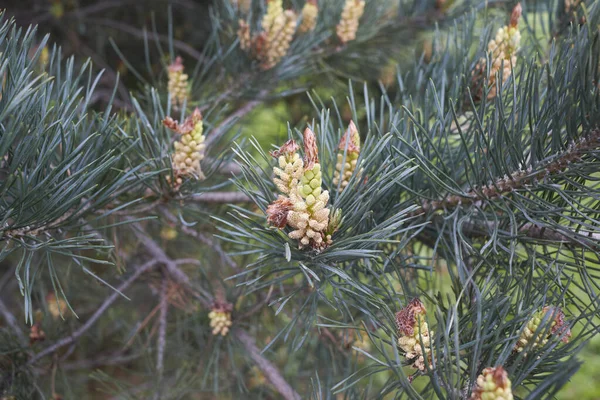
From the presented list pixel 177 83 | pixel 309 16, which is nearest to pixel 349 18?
pixel 309 16

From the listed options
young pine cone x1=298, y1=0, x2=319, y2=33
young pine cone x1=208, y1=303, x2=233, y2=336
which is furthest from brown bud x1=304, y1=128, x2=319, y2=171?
young pine cone x1=298, y1=0, x2=319, y2=33

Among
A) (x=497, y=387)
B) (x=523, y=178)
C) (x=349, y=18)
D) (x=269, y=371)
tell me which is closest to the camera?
(x=497, y=387)

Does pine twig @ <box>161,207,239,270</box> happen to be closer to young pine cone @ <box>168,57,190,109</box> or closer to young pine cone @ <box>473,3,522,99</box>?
young pine cone @ <box>168,57,190,109</box>

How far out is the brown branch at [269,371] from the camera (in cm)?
55

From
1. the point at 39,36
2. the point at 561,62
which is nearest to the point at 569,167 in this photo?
the point at 561,62

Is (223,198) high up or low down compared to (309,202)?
down

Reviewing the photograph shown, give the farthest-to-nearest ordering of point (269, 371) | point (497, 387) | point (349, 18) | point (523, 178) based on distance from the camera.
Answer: point (349, 18) → point (269, 371) → point (523, 178) → point (497, 387)

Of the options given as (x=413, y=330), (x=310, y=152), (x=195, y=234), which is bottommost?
(x=195, y=234)

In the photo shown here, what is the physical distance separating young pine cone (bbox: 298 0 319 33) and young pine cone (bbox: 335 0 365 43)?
0.12 ft

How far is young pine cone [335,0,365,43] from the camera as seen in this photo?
0.68 m

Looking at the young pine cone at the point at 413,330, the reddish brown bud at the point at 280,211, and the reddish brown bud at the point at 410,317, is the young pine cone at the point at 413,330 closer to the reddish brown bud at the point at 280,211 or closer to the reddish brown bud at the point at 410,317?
the reddish brown bud at the point at 410,317

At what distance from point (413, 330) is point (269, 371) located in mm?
282

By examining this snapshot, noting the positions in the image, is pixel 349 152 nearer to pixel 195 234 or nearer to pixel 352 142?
pixel 352 142

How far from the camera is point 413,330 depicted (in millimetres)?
341
